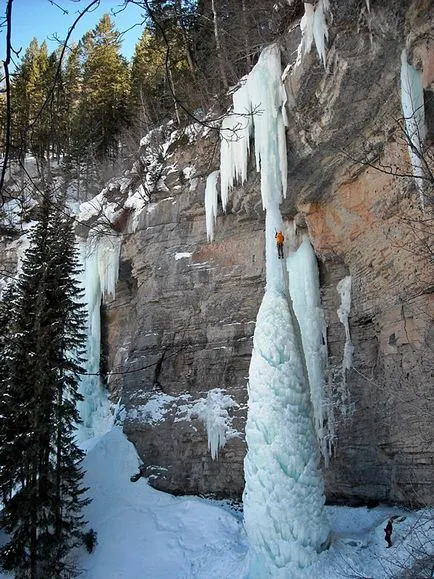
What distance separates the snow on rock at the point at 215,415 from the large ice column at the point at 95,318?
396cm

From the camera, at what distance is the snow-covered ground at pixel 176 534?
882 cm

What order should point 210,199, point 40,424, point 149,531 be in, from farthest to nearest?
point 210,199
point 149,531
point 40,424

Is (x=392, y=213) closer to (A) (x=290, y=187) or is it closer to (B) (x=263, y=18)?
(A) (x=290, y=187)

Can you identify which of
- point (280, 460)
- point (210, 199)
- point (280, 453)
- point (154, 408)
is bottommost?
point (280, 460)

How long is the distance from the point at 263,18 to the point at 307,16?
529 centimetres

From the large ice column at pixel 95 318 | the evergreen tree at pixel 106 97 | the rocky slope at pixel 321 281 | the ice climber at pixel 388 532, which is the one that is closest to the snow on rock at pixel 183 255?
the rocky slope at pixel 321 281

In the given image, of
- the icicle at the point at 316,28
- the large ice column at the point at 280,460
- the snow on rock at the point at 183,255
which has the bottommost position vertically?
the large ice column at the point at 280,460

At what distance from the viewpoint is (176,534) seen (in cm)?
1159

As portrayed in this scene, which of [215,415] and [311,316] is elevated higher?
[311,316]

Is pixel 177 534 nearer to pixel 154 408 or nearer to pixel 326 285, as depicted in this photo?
pixel 154 408

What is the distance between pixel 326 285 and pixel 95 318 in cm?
824

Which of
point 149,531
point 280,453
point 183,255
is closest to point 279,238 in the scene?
point 280,453

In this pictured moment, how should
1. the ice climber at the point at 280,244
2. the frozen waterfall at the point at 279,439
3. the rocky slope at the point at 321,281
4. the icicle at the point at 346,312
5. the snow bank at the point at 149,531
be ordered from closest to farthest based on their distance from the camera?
1. the frozen waterfall at the point at 279,439
2. the rocky slope at the point at 321,281
3. the ice climber at the point at 280,244
4. the snow bank at the point at 149,531
5. the icicle at the point at 346,312

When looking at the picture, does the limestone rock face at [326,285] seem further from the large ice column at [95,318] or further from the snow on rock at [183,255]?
the large ice column at [95,318]
